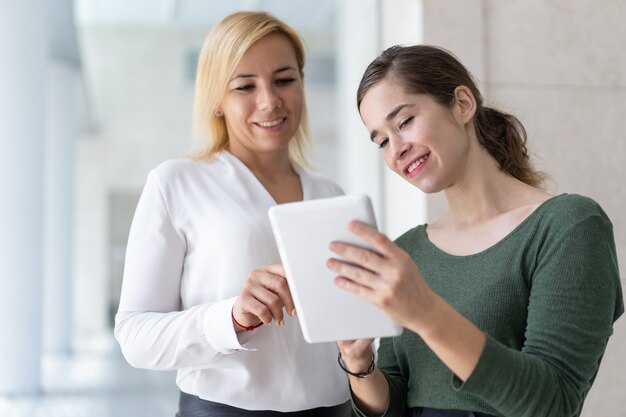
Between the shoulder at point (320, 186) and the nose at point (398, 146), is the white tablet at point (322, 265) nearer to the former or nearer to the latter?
the nose at point (398, 146)

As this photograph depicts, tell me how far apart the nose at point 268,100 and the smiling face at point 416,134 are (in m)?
0.40

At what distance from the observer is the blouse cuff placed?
164 centimetres

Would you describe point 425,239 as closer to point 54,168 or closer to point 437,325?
point 437,325

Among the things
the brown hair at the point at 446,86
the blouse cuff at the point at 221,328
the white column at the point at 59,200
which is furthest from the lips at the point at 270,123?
the white column at the point at 59,200

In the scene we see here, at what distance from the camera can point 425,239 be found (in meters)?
1.67

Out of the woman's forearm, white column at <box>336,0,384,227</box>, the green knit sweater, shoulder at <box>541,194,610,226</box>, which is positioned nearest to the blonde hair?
the green knit sweater

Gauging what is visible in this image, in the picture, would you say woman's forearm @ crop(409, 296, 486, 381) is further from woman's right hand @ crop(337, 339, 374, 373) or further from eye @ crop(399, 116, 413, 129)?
eye @ crop(399, 116, 413, 129)

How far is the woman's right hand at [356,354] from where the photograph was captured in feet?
4.59

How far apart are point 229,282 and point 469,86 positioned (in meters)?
0.69

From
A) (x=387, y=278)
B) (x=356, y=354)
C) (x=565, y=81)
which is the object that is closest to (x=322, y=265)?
(x=387, y=278)

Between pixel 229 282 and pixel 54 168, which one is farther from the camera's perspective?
pixel 54 168

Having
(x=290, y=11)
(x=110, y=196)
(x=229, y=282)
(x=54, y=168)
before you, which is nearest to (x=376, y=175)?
(x=229, y=282)

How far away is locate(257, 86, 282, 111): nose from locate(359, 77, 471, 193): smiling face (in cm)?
40

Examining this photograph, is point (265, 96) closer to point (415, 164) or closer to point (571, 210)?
point (415, 164)
